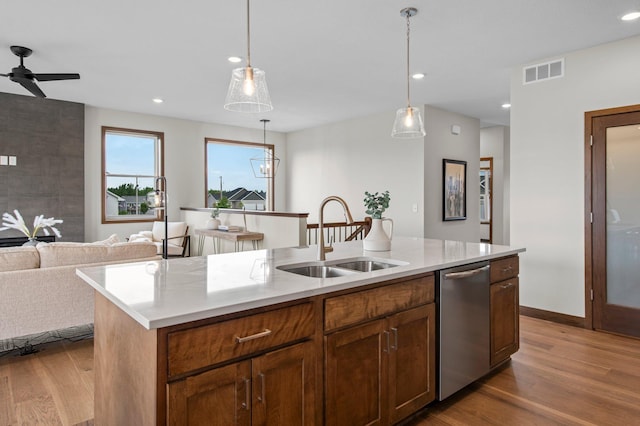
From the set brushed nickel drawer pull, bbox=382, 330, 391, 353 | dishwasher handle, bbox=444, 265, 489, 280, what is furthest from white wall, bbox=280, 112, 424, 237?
brushed nickel drawer pull, bbox=382, 330, 391, 353

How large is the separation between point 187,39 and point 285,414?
3279mm

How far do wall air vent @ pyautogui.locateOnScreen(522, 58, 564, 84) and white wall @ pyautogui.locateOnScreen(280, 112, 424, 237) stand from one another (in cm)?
187

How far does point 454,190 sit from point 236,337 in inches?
226

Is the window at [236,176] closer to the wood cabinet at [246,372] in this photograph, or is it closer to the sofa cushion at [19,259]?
the sofa cushion at [19,259]

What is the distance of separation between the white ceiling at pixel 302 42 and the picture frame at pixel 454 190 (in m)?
1.22

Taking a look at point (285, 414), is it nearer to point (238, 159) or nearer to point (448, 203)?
point (448, 203)

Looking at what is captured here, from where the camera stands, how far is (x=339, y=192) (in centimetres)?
734

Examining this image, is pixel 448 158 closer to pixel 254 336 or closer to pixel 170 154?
pixel 170 154

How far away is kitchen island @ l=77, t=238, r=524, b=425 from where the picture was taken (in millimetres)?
1291

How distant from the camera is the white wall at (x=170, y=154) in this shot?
6121 mm

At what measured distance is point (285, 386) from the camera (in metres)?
1.54

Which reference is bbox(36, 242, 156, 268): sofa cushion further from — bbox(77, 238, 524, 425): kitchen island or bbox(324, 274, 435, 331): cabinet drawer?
bbox(324, 274, 435, 331): cabinet drawer

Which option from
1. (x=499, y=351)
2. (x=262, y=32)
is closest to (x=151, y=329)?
(x=499, y=351)

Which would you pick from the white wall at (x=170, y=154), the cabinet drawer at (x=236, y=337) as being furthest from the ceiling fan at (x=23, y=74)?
the cabinet drawer at (x=236, y=337)
